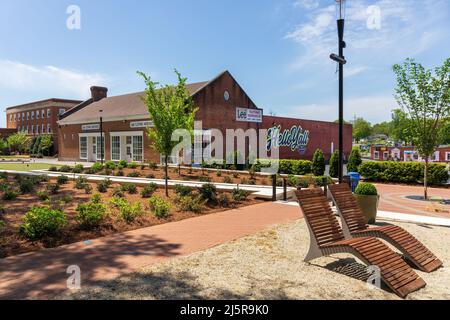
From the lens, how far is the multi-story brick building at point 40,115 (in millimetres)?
65000

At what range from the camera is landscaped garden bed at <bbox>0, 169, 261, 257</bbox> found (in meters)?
6.81

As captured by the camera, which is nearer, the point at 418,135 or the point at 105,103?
the point at 418,135

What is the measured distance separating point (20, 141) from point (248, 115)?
4920 cm

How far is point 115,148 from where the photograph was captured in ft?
118

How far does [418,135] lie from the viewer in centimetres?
1392

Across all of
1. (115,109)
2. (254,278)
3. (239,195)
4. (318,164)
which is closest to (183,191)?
(239,195)

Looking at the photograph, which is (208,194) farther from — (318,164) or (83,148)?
(83,148)

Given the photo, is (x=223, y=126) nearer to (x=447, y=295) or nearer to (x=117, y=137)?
(x=117, y=137)

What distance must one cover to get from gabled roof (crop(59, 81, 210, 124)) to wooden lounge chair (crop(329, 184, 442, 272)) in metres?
25.0

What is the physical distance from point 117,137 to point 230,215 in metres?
28.2

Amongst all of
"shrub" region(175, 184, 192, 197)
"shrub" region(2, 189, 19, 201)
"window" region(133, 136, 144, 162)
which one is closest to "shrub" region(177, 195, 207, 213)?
"shrub" region(175, 184, 192, 197)

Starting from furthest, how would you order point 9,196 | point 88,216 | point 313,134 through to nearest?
point 313,134 → point 9,196 → point 88,216

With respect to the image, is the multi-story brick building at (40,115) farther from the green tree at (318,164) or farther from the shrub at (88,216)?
the shrub at (88,216)
